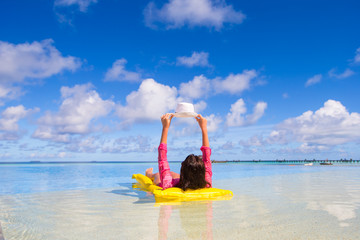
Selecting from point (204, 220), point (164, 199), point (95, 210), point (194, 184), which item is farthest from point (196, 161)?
point (95, 210)

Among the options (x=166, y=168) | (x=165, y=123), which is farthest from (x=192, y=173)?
(x=165, y=123)

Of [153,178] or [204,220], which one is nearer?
[204,220]

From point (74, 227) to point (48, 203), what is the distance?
2.68m

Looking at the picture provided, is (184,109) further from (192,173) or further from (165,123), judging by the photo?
(192,173)

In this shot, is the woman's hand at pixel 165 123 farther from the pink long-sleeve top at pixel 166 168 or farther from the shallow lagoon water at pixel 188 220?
the shallow lagoon water at pixel 188 220

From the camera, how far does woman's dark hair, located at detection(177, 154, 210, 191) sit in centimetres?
525

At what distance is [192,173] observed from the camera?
5355mm

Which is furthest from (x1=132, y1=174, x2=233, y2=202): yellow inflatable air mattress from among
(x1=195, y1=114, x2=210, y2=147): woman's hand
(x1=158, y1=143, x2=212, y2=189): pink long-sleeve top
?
(x1=195, y1=114, x2=210, y2=147): woman's hand

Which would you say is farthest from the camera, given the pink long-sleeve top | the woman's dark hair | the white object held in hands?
the pink long-sleeve top

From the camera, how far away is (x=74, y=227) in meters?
3.63

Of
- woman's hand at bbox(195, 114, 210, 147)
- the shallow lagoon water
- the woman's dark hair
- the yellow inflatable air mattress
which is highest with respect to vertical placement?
woman's hand at bbox(195, 114, 210, 147)

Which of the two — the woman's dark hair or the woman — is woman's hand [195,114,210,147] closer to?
the woman

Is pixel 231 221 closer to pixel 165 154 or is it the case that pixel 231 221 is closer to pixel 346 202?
pixel 165 154

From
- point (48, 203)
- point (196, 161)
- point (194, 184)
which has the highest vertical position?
point (196, 161)
